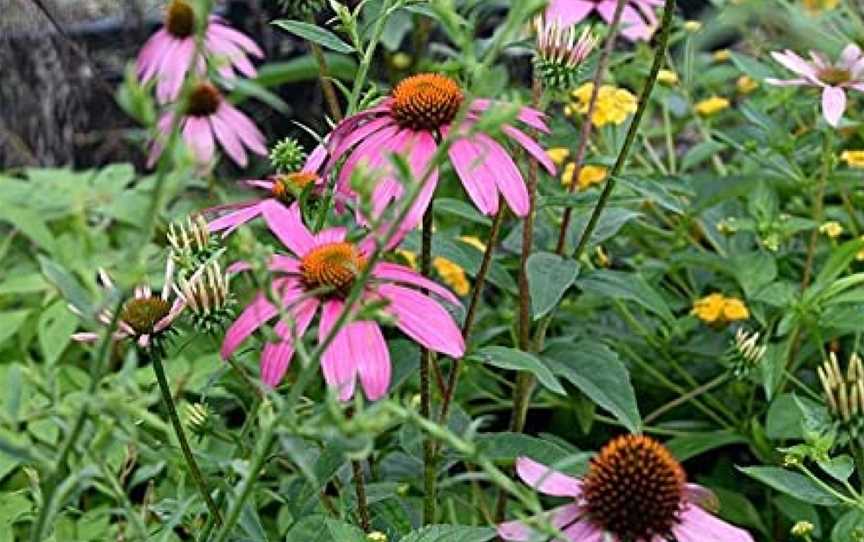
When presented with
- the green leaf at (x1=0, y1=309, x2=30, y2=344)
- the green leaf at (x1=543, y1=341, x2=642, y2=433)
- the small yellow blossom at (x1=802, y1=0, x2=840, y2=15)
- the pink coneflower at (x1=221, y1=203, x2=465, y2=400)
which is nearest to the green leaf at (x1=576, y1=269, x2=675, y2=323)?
the green leaf at (x1=543, y1=341, x2=642, y2=433)

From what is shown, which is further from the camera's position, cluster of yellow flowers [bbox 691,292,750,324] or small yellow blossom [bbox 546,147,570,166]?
small yellow blossom [bbox 546,147,570,166]

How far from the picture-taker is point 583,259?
1100 mm

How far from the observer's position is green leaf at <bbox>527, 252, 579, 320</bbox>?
2.85ft

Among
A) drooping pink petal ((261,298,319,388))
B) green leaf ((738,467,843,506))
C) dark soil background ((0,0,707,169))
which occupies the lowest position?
dark soil background ((0,0,707,169))

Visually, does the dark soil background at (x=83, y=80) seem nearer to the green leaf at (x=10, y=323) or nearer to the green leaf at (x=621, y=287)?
the green leaf at (x=10, y=323)

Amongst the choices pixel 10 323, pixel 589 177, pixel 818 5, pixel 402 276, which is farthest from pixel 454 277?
pixel 818 5

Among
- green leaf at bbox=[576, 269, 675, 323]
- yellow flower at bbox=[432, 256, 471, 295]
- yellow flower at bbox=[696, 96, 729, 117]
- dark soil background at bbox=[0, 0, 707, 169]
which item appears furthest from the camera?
dark soil background at bbox=[0, 0, 707, 169]

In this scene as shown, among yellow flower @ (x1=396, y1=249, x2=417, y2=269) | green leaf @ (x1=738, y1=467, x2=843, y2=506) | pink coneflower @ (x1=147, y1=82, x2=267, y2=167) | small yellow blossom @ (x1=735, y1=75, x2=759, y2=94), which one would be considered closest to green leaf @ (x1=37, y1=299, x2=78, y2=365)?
pink coneflower @ (x1=147, y1=82, x2=267, y2=167)

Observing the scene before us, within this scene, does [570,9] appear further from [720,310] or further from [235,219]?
[235,219]

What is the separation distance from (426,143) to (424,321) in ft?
0.37

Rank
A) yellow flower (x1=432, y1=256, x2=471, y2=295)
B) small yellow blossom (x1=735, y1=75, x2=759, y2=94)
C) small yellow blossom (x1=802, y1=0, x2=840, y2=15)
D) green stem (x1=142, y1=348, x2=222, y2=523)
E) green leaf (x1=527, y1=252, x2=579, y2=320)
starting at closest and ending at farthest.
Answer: green stem (x1=142, y1=348, x2=222, y2=523) → green leaf (x1=527, y1=252, x2=579, y2=320) → yellow flower (x1=432, y1=256, x2=471, y2=295) → small yellow blossom (x1=735, y1=75, x2=759, y2=94) → small yellow blossom (x1=802, y1=0, x2=840, y2=15)

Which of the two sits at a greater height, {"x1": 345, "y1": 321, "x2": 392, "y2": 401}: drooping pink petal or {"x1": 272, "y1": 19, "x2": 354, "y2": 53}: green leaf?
{"x1": 272, "y1": 19, "x2": 354, "y2": 53}: green leaf

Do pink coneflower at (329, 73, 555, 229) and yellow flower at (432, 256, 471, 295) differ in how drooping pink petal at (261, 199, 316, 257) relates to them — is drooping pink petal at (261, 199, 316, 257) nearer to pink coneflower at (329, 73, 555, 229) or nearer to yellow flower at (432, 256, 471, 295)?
pink coneflower at (329, 73, 555, 229)

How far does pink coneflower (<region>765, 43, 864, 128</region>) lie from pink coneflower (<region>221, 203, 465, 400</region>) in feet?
1.48
